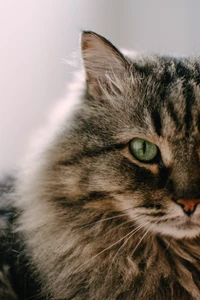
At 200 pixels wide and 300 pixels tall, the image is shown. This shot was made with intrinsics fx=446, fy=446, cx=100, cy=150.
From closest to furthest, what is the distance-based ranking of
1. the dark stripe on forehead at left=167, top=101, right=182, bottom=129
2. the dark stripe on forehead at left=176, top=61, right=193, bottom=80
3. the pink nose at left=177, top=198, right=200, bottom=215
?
the pink nose at left=177, top=198, right=200, bottom=215 < the dark stripe on forehead at left=167, top=101, right=182, bottom=129 < the dark stripe on forehead at left=176, top=61, right=193, bottom=80

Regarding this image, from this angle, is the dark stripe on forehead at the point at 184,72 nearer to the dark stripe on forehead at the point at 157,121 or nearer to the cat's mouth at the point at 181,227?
the dark stripe on forehead at the point at 157,121

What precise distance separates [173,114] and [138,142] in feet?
0.42

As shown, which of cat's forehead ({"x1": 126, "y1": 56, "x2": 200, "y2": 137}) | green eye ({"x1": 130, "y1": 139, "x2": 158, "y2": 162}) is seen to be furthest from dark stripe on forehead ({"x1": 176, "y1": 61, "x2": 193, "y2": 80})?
green eye ({"x1": 130, "y1": 139, "x2": 158, "y2": 162})

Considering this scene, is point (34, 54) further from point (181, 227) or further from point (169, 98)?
point (181, 227)

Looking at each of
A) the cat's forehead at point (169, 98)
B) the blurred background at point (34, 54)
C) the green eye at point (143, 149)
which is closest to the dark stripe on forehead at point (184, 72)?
the cat's forehead at point (169, 98)

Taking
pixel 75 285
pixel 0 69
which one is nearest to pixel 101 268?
pixel 75 285

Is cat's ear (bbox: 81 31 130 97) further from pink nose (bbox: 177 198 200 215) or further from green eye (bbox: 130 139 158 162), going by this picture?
pink nose (bbox: 177 198 200 215)

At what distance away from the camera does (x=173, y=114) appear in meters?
1.28

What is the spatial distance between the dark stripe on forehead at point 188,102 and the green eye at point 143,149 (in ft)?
0.35

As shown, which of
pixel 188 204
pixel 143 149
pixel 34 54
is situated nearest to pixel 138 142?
pixel 143 149

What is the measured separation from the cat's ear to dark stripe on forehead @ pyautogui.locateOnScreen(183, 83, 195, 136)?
0.66ft

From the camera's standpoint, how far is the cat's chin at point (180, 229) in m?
1.20

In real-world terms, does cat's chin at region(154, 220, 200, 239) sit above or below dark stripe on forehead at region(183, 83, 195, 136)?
below

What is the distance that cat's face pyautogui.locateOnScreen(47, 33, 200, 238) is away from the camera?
121 centimetres
